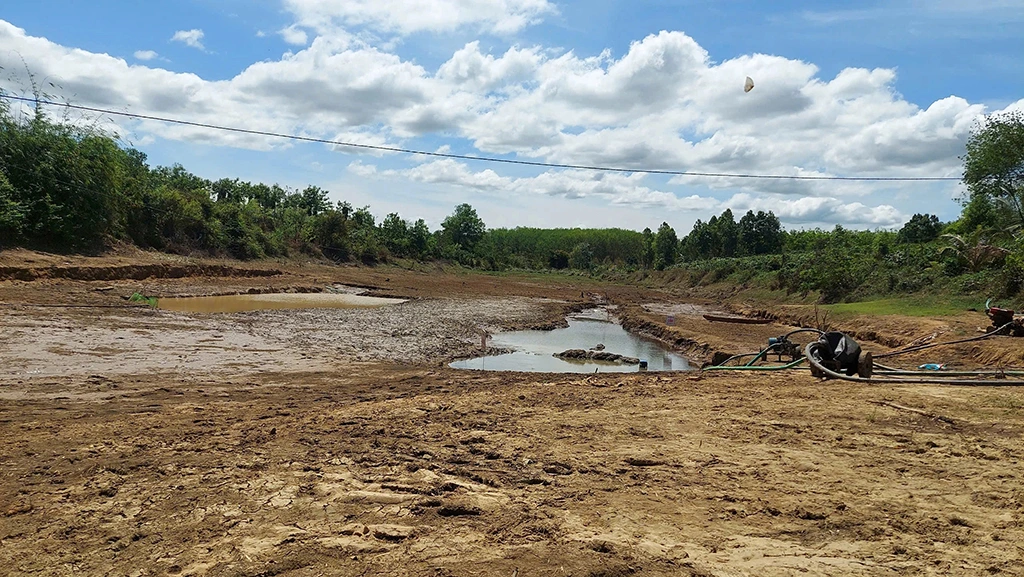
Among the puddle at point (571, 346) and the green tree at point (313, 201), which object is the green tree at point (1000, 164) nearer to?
the puddle at point (571, 346)

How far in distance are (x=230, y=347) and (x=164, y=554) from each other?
9833 millimetres

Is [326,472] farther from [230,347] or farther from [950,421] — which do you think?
[230,347]

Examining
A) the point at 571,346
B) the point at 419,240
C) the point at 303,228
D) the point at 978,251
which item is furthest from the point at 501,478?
the point at 419,240

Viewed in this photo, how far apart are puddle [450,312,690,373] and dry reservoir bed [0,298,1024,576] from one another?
494 cm

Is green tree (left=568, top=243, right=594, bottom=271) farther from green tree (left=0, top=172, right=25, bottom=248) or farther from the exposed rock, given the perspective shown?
the exposed rock

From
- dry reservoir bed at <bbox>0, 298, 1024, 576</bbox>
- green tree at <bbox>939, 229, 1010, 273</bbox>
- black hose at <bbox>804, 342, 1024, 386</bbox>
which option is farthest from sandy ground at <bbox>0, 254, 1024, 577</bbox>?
green tree at <bbox>939, 229, 1010, 273</bbox>

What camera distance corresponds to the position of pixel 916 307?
21203 millimetres

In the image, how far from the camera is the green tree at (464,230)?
74.6m

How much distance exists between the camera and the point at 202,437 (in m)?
5.80

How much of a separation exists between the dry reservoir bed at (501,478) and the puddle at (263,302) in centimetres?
1040

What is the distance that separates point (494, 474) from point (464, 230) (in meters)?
70.7

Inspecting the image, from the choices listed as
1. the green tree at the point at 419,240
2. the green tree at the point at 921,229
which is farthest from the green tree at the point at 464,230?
the green tree at the point at 921,229

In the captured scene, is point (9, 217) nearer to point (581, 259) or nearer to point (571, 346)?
point (571, 346)

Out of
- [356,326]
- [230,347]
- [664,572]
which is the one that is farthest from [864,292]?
[664,572]
